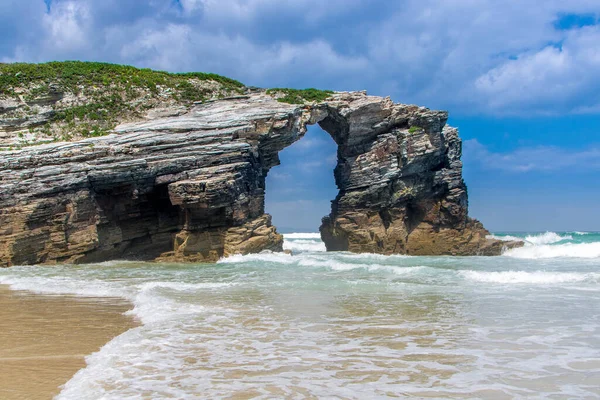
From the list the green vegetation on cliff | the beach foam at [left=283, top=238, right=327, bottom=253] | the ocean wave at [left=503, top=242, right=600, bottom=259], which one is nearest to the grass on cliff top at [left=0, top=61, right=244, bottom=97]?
the green vegetation on cliff

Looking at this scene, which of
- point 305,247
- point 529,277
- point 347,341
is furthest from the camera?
point 305,247

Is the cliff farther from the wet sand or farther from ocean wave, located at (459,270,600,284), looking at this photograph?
ocean wave, located at (459,270,600,284)

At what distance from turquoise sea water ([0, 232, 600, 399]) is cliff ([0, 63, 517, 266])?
829cm

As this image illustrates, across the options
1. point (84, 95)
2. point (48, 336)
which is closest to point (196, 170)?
point (84, 95)

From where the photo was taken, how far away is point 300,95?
98.3 ft

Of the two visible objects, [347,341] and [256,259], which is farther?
[256,259]

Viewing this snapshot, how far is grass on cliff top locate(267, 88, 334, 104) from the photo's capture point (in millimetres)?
29109

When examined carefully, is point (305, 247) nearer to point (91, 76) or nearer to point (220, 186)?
point (91, 76)

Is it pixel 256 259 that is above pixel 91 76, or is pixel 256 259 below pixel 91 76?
below

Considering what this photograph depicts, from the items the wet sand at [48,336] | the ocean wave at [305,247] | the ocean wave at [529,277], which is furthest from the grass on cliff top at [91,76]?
the ocean wave at [529,277]

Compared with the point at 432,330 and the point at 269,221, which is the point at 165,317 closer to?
the point at 432,330

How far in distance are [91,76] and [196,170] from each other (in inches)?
489

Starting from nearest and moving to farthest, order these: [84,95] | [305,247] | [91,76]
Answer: [84,95], [91,76], [305,247]

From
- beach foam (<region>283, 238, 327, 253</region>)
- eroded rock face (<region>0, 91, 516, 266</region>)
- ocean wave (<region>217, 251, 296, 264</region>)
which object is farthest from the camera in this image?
beach foam (<region>283, 238, 327, 253</region>)
